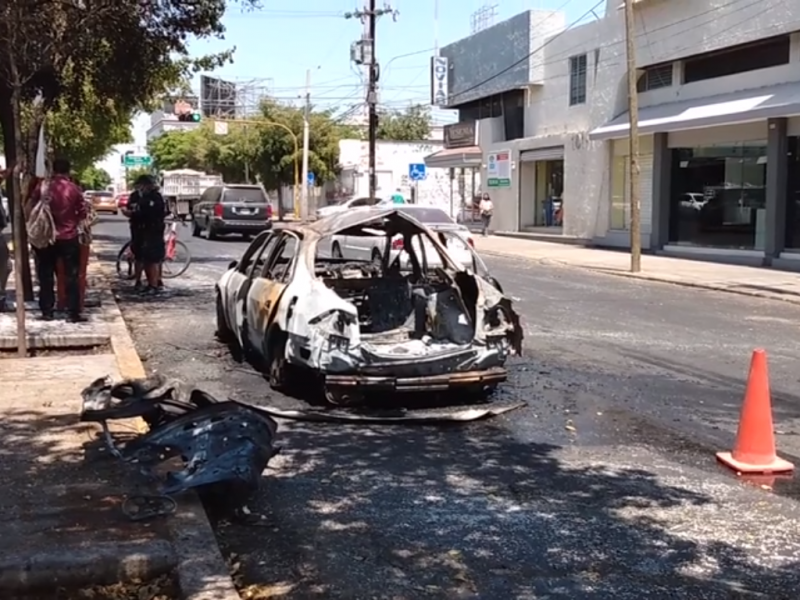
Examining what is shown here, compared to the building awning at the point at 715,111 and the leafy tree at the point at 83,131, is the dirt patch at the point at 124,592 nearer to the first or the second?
the leafy tree at the point at 83,131

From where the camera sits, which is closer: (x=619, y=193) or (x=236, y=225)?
(x=619, y=193)

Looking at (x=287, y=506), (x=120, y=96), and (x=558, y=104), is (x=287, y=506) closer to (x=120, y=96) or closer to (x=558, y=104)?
(x=120, y=96)

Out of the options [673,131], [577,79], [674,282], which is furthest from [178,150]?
[674,282]

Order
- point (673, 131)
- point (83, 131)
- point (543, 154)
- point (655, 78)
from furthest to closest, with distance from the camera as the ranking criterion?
point (543, 154)
point (83, 131)
point (655, 78)
point (673, 131)

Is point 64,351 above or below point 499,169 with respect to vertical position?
below

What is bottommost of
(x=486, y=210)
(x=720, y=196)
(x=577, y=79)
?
(x=486, y=210)

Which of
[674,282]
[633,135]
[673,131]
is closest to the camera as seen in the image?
[674,282]

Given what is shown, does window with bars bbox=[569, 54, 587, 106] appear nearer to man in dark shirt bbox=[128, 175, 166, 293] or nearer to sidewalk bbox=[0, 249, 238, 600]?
man in dark shirt bbox=[128, 175, 166, 293]

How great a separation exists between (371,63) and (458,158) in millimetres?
4892

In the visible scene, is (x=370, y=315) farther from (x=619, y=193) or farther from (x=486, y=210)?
(x=486, y=210)

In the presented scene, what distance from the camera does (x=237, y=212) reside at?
1220 inches

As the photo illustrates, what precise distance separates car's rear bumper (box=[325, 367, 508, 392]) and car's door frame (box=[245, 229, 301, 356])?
1.01 meters

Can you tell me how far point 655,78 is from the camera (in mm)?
28203

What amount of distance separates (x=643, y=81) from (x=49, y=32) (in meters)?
21.1
